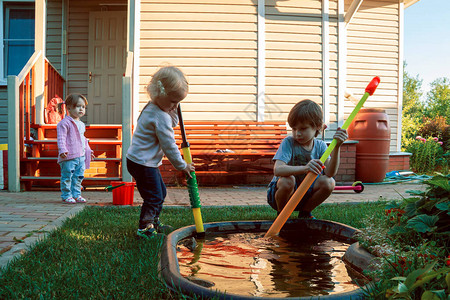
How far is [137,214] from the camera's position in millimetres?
3393

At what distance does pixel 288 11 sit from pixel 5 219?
18.7 feet

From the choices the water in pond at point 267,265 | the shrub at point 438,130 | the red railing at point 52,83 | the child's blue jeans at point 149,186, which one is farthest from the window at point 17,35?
the shrub at point 438,130

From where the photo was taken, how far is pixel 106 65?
7.77m

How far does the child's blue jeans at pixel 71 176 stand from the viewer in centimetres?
449

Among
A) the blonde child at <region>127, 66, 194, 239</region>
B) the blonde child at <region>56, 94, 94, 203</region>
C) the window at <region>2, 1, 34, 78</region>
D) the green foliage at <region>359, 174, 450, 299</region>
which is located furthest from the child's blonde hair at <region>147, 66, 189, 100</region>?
the window at <region>2, 1, 34, 78</region>

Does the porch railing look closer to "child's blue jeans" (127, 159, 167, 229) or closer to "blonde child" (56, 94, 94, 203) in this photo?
"blonde child" (56, 94, 94, 203)

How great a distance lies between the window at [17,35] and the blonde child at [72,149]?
13.9 feet

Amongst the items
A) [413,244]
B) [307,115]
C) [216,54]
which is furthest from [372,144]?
[413,244]

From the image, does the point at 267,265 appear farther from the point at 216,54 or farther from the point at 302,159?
the point at 216,54

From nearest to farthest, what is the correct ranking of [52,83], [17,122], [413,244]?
[413,244] → [17,122] → [52,83]

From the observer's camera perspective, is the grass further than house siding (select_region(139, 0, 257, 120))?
No

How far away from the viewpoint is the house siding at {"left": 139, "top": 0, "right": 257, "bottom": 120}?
6832mm

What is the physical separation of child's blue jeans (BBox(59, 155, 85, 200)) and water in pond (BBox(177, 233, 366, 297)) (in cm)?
266

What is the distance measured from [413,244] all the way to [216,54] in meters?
5.62
